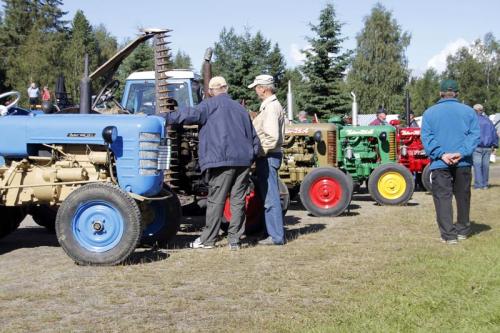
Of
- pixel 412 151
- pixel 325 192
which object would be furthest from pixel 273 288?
pixel 412 151

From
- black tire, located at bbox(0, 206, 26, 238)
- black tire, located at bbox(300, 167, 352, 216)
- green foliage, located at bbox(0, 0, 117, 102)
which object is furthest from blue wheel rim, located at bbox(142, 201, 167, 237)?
green foliage, located at bbox(0, 0, 117, 102)

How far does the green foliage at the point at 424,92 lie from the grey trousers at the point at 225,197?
67.7 meters

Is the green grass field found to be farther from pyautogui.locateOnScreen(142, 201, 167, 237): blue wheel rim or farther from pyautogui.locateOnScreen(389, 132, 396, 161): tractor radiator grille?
pyautogui.locateOnScreen(389, 132, 396, 161): tractor radiator grille

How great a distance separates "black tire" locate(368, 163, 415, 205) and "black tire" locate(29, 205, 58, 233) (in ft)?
17.4

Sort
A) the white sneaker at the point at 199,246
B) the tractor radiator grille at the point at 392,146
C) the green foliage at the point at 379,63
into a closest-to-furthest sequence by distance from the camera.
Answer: the white sneaker at the point at 199,246
the tractor radiator grille at the point at 392,146
the green foliage at the point at 379,63

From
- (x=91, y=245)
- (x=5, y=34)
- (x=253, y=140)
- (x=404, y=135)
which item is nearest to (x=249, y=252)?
(x=253, y=140)

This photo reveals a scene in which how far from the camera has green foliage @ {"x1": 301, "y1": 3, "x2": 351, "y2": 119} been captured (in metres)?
31.3

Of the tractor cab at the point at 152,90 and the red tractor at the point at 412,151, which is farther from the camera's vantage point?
the red tractor at the point at 412,151

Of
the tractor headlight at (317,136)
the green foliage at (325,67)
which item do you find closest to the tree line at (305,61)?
the green foliage at (325,67)

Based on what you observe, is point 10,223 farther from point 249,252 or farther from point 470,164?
point 470,164

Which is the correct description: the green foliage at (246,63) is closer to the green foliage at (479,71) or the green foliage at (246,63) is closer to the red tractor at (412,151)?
the red tractor at (412,151)

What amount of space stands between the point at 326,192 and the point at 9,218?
4461 mm

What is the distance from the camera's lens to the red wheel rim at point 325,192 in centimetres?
1013

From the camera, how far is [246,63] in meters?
34.1
